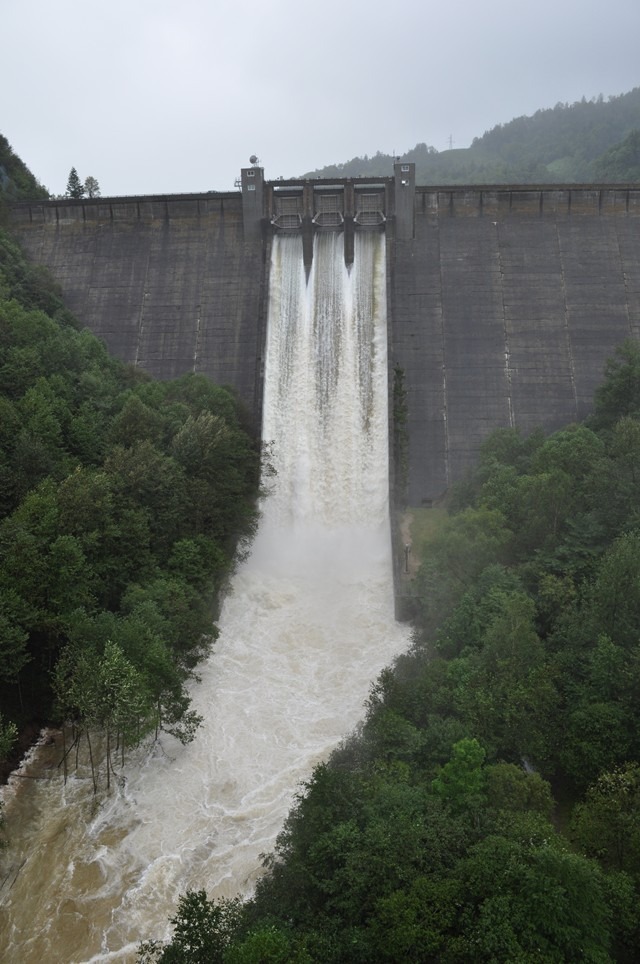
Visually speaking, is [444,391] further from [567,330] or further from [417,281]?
[567,330]

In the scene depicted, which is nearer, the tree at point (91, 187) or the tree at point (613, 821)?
the tree at point (613, 821)

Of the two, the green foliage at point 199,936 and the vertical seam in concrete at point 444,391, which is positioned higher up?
the vertical seam in concrete at point 444,391

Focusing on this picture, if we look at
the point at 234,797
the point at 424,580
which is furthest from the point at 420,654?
the point at 234,797

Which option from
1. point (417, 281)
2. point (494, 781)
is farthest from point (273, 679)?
point (417, 281)

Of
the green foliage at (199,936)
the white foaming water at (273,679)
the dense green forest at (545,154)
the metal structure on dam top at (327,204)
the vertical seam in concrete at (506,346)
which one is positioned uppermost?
the dense green forest at (545,154)

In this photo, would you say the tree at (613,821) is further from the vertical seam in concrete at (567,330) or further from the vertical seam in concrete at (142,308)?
the vertical seam in concrete at (142,308)

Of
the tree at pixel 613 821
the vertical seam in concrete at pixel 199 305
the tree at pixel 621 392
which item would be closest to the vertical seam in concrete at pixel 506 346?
the tree at pixel 621 392

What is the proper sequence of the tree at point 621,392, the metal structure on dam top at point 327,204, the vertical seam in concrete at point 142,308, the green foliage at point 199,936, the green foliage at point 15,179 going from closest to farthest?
the green foliage at point 199,936
the tree at point 621,392
the vertical seam in concrete at point 142,308
the metal structure on dam top at point 327,204
the green foliage at point 15,179

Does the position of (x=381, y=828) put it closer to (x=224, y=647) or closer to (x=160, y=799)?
(x=160, y=799)
